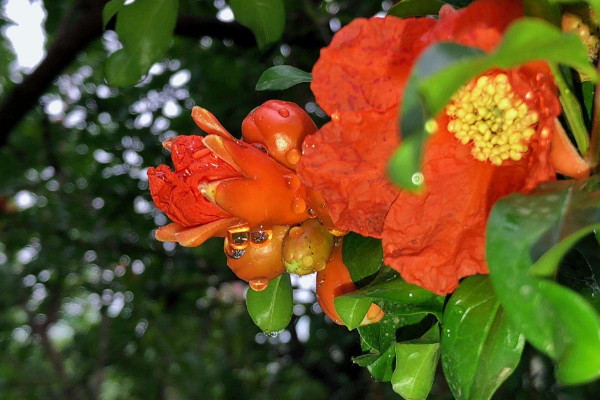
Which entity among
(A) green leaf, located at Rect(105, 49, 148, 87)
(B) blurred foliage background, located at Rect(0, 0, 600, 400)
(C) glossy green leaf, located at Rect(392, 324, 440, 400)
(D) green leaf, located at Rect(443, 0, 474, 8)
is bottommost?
(B) blurred foliage background, located at Rect(0, 0, 600, 400)

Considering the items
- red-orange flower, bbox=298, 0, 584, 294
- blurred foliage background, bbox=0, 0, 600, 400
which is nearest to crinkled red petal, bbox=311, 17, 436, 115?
red-orange flower, bbox=298, 0, 584, 294

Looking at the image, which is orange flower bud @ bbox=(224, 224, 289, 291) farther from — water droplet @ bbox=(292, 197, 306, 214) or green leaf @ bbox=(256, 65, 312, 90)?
green leaf @ bbox=(256, 65, 312, 90)

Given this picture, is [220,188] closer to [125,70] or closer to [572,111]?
[572,111]

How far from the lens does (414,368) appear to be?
0.55 m

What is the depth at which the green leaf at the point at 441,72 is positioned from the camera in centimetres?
28

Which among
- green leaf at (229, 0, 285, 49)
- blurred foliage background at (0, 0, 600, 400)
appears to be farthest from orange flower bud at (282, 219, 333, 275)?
blurred foliage background at (0, 0, 600, 400)

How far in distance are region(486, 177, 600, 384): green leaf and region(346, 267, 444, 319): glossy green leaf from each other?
6.0 inches

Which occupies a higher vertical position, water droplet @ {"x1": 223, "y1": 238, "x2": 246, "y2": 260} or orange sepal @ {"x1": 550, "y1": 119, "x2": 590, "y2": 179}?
orange sepal @ {"x1": 550, "y1": 119, "x2": 590, "y2": 179}

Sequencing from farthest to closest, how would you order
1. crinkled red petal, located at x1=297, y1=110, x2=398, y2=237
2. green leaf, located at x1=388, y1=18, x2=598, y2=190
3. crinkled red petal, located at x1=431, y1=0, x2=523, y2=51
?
crinkled red petal, located at x1=297, y1=110, x2=398, y2=237
crinkled red petal, located at x1=431, y1=0, x2=523, y2=51
green leaf, located at x1=388, y1=18, x2=598, y2=190

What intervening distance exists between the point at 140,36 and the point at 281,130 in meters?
0.40

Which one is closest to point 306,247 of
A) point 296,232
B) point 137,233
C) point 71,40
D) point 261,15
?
point 296,232

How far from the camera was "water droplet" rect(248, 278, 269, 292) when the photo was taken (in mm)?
590

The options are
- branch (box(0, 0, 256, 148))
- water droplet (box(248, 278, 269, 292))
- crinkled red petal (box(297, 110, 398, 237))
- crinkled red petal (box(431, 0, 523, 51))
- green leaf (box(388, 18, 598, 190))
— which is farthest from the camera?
branch (box(0, 0, 256, 148))

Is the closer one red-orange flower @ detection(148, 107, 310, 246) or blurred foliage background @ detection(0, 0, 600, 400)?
red-orange flower @ detection(148, 107, 310, 246)
